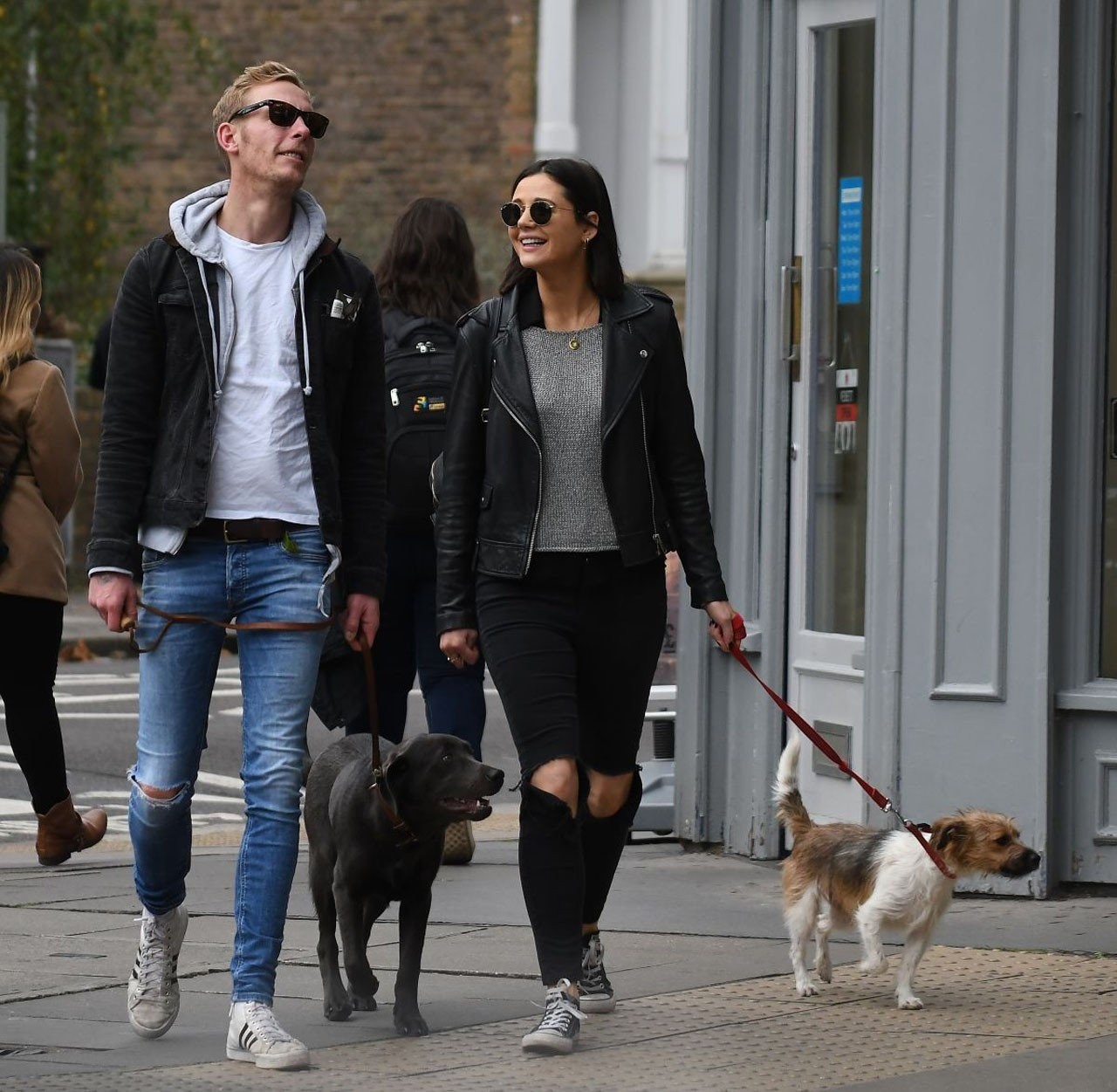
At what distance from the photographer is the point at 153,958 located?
5477mm

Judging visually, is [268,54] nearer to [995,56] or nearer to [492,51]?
[492,51]

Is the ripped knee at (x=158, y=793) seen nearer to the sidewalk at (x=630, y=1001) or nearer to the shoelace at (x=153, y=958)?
the shoelace at (x=153, y=958)

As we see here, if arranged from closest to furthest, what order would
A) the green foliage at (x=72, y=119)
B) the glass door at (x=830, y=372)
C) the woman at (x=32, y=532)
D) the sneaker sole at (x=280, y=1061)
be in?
the sneaker sole at (x=280, y=1061), the woman at (x=32, y=532), the glass door at (x=830, y=372), the green foliage at (x=72, y=119)

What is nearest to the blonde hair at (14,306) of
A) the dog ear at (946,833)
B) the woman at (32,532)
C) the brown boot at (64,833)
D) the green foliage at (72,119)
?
the woman at (32,532)

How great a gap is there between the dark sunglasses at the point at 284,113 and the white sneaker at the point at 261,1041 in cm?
191

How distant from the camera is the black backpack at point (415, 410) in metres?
7.73

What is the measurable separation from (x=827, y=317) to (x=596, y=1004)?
121 inches

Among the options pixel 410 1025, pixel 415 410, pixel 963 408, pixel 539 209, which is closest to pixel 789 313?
pixel 963 408

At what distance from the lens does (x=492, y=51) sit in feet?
84.8

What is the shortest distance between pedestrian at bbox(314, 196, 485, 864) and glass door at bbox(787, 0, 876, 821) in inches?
44.1

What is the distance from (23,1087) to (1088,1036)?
7.68ft

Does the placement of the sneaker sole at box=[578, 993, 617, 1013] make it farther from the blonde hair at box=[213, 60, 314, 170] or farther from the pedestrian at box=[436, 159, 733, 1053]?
the blonde hair at box=[213, 60, 314, 170]

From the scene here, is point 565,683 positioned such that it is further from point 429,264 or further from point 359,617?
point 429,264

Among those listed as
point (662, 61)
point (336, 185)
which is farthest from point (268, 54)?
point (662, 61)
